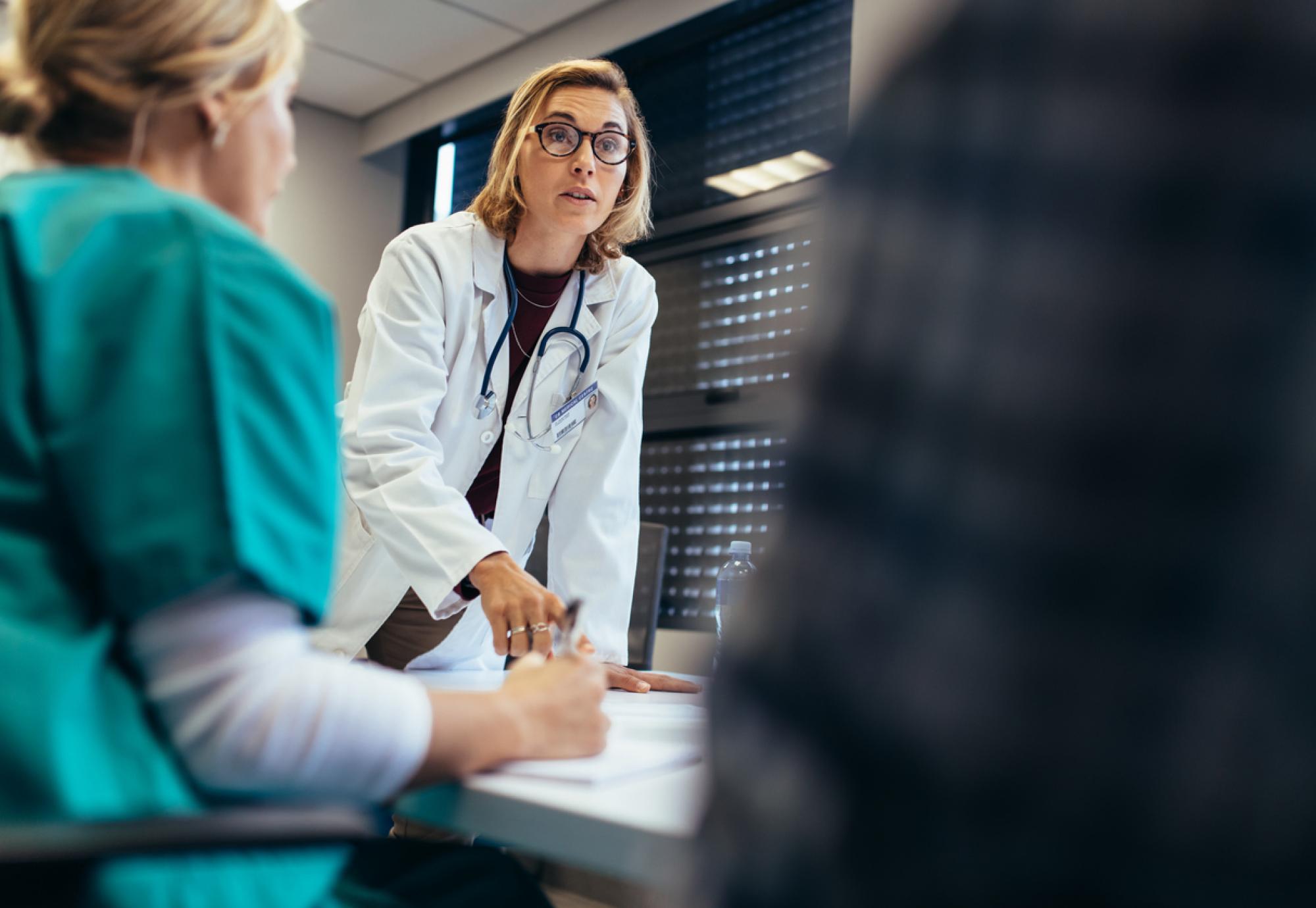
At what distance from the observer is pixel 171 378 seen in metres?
0.57

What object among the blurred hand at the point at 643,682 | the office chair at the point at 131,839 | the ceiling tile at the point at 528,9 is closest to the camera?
the office chair at the point at 131,839

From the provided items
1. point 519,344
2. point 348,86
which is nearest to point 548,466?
point 519,344

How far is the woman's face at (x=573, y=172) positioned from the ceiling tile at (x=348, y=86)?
252 centimetres

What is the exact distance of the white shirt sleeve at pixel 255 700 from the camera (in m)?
0.57

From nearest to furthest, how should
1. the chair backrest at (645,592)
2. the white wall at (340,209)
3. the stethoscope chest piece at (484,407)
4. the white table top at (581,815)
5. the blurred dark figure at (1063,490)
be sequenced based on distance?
1. the blurred dark figure at (1063,490)
2. the white table top at (581,815)
3. the stethoscope chest piece at (484,407)
4. the chair backrest at (645,592)
5. the white wall at (340,209)

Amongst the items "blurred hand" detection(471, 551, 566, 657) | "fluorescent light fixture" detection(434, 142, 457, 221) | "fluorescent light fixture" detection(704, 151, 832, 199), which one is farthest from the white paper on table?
"fluorescent light fixture" detection(434, 142, 457, 221)

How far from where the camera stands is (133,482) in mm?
562

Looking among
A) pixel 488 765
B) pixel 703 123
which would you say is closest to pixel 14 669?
pixel 488 765

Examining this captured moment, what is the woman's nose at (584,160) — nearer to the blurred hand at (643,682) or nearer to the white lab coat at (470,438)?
the white lab coat at (470,438)

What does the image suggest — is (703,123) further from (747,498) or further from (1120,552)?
(1120,552)

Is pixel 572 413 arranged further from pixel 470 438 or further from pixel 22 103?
pixel 22 103

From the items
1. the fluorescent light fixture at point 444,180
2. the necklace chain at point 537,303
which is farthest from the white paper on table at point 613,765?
the fluorescent light fixture at point 444,180

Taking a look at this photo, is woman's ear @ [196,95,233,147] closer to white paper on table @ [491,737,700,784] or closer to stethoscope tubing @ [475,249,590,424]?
white paper on table @ [491,737,700,784]

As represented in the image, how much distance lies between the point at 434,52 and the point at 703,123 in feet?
3.76
